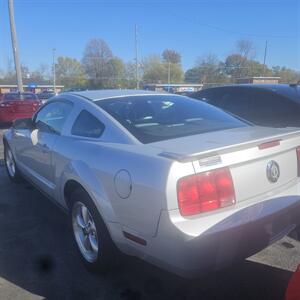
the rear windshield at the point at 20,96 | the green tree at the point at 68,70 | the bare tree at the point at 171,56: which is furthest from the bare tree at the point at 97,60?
the rear windshield at the point at 20,96

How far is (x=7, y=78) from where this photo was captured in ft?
309

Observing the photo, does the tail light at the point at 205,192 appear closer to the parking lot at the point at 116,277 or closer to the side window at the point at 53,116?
the parking lot at the point at 116,277

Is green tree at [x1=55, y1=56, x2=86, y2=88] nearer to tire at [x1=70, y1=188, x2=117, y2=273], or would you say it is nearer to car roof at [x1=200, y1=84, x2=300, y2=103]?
car roof at [x1=200, y1=84, x2=300, y2=103]

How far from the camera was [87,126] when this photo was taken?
11.4 feet

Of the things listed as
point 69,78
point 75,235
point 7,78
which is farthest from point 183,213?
point 7,78

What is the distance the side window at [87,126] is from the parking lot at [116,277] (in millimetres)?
1103

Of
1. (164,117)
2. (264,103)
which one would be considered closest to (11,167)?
(164,117)

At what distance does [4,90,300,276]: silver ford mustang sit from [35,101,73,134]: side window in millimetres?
91

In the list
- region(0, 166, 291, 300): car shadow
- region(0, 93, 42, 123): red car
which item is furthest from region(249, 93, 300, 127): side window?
region(0, 93, 42, 123): red car

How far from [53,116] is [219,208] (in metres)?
2.54

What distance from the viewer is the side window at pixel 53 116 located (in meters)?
3.95

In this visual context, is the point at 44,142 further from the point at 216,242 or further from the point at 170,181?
the point at 216,242

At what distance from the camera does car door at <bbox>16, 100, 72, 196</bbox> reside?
155 inches

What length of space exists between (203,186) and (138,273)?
1.25m
